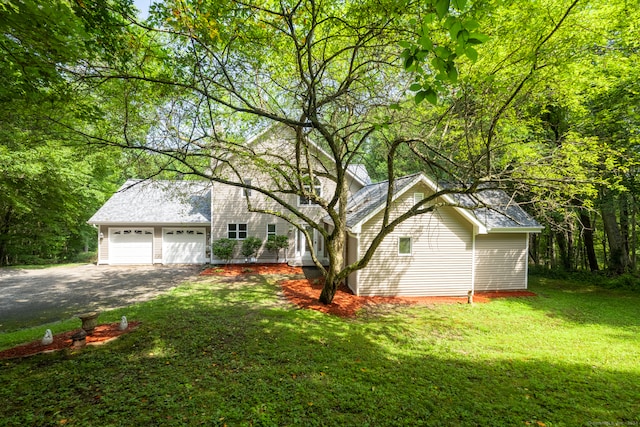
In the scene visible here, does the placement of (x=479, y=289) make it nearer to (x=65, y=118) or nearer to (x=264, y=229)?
(x=264, y=229)

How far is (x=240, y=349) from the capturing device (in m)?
5.73

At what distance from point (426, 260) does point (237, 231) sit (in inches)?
446

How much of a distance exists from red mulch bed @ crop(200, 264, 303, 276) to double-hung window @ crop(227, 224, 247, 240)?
1761 mm

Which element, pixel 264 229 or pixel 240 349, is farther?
pixel 264 229

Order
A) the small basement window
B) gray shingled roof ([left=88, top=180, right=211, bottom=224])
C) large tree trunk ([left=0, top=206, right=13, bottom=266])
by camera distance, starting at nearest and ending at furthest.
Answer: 1. the small basement window
2. gray shingled roof ([left=88, top=180, right=211, bottom=224])
3. large tree trunk ([left=0, top=206, right=13, bottom=266])

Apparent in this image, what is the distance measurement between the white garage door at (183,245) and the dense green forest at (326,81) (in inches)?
230

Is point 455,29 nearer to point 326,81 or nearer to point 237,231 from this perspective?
point 326,81

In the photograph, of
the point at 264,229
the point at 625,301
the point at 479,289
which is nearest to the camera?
the point at 625,301

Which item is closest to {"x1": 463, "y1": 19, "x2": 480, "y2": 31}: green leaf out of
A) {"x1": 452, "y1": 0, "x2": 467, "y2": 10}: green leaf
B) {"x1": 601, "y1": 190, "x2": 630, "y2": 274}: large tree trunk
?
{"x1": 452, "y1": 0, "x2": 467, "y2": 10}: green leaf

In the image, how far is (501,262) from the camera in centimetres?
1198

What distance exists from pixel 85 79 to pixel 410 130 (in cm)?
827

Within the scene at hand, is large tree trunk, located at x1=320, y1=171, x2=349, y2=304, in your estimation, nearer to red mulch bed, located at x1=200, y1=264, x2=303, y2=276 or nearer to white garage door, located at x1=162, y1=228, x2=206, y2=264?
red mulch bed, located at x1=200, y1=264, x2=303, y2=276

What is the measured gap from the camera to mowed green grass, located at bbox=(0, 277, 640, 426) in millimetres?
3729

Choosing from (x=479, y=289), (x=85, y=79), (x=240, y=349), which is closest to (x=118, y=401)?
(x=240, y=349)
